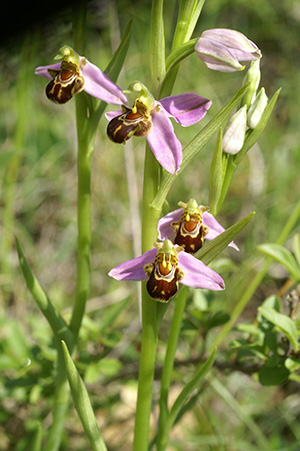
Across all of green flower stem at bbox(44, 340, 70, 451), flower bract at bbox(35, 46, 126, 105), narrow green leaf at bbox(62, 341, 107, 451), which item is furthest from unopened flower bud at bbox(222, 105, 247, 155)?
green flower stem at bbox(44, 340, 70, 451)

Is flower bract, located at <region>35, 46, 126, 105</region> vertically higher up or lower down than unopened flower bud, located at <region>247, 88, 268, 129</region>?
higher up

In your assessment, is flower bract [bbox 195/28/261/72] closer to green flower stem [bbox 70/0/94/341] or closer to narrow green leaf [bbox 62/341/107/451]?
green flower stem [bbox 70/0/94/341]

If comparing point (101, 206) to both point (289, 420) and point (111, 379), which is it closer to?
point (111, 379)

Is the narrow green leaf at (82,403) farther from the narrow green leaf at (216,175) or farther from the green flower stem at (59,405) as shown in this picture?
the narrow green leaf at (216,175)

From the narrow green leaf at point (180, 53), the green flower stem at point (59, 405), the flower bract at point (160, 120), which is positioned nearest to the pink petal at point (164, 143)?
the flower bract at point (160, 120)

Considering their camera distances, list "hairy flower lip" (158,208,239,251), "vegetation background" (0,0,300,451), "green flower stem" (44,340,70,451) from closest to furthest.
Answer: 1. "hairy flower lip" (158,208,239,251)
2. "green flower stem" (44,340,70,451)
3. "vegetation background" (0,0,300,451)

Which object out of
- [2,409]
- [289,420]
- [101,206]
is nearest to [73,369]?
[2,409]
